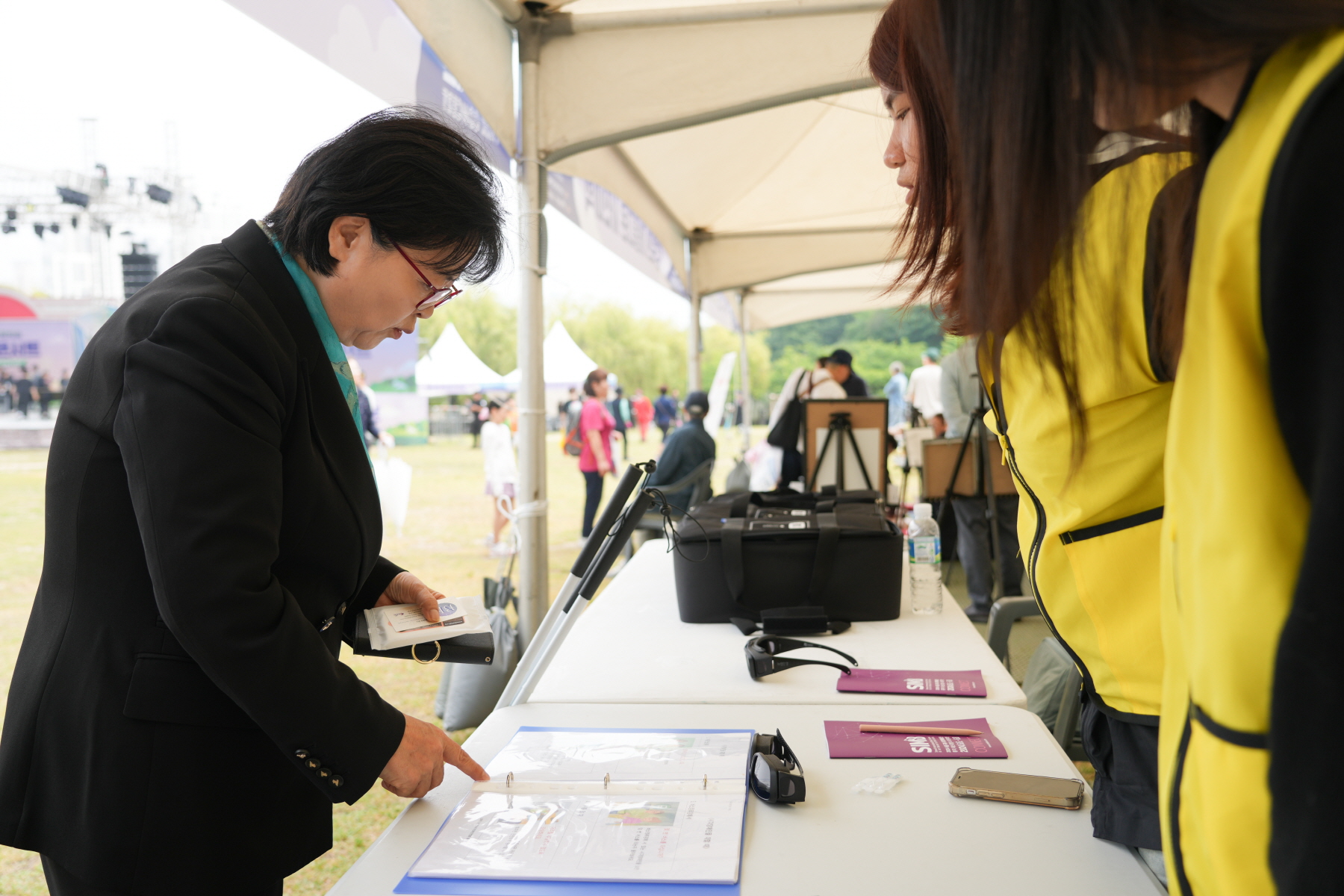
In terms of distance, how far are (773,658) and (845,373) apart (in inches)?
166

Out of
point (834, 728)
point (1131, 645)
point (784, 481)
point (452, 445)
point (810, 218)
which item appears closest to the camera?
point (1131, 645)

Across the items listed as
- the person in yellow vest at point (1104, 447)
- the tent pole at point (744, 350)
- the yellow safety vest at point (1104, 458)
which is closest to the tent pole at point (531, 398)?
the person in yellow vest at point (1104, 447)

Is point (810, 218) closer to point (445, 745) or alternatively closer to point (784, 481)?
point (784, 481)

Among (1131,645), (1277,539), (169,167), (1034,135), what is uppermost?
(169,167)

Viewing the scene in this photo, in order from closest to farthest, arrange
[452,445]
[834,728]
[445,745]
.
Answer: [445,745] → [834,728] → [452,445]

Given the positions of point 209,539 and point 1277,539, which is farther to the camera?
point 209,539

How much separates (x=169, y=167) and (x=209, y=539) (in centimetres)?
427

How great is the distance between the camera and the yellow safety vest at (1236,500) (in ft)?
1.30

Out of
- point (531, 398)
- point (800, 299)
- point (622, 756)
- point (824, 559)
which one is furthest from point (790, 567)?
point (800, 299)

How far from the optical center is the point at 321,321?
3.32ft

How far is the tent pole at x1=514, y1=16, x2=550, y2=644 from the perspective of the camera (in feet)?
9.96

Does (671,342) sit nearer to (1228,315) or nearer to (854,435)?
(854,435)

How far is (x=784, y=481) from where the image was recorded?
4.67 meters

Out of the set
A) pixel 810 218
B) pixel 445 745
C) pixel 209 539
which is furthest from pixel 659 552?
pixel 810 218
